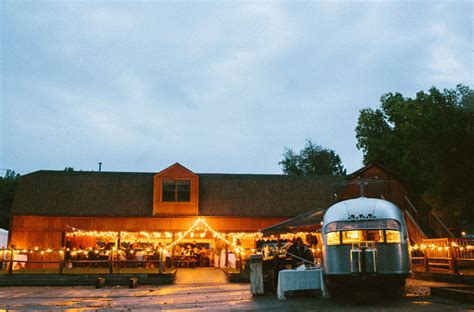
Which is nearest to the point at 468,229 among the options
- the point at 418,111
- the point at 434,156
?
the point at 418,111

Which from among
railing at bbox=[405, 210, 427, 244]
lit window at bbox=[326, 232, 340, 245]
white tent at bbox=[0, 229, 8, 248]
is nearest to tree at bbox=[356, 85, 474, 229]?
railing at bbox=[405, 210, 427, 244]

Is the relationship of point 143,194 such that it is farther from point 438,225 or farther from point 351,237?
point 351,237

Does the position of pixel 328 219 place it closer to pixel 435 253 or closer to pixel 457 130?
pixel 435 253

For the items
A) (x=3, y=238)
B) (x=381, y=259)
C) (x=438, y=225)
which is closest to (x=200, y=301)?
(x=381, y=259)

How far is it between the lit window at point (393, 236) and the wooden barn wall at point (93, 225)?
1826cm

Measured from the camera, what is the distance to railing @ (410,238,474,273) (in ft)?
59.5

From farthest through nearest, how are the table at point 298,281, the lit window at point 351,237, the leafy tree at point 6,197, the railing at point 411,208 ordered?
the leafy tree at point 6,197
the railing at point 411,208
the table at point 298,281
the lit window at point 351,237

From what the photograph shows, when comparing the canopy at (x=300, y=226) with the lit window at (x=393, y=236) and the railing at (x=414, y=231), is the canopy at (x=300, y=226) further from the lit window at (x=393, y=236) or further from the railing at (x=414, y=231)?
the railing at (x=414, y=231)

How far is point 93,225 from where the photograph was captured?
29.9m

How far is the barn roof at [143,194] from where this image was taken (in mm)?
30188

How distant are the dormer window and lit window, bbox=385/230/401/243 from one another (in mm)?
19625

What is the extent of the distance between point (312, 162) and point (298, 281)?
180 feet

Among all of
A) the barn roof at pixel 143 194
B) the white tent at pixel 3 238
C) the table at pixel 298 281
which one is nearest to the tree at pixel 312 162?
the barn roof at pixel 143 194

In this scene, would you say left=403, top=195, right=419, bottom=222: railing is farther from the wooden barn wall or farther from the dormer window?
the dormer window
